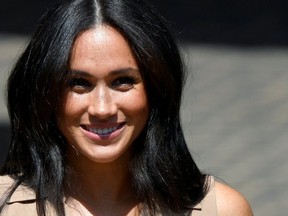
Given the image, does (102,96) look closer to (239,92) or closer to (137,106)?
(137,106)

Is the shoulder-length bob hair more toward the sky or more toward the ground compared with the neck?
more toward the sky

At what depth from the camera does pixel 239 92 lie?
5.16m

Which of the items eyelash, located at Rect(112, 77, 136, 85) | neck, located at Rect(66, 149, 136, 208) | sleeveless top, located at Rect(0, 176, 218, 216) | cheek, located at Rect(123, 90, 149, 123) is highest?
eyelash, located at Rect(112, 77, 136, 85)

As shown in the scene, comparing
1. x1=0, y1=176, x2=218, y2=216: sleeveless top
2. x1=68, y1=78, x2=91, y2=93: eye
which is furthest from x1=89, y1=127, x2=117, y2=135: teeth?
x1=0, y1=176, x2=218, y2=216: sleeveless top

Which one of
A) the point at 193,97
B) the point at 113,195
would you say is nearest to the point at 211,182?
the point at 113,195

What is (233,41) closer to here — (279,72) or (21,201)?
(279,72)

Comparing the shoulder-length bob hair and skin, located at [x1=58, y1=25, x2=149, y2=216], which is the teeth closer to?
skin, located at [x1=58, y1=25, x2=149, y2=216]

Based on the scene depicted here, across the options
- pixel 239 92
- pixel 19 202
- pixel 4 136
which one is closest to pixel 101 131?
pixel 19 202

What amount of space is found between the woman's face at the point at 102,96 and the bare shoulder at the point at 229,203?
0.38 m

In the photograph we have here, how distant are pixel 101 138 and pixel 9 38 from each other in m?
2.09

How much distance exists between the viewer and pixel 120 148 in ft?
10.2

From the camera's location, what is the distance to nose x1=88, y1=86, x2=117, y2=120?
3035 millimetres

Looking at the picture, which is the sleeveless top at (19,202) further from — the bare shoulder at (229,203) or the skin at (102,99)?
the skin at (102,99)

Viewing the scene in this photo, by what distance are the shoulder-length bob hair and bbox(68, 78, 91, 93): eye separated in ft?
0.10
